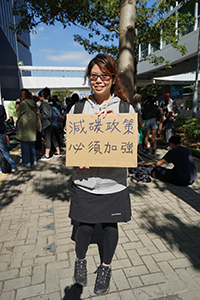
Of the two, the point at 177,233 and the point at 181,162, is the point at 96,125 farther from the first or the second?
the point at 181,162

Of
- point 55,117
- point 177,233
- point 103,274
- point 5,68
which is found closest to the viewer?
point 103,274

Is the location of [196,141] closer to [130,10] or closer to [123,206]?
[130,10]

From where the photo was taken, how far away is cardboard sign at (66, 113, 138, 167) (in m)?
1.80

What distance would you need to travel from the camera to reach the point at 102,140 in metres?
1.83

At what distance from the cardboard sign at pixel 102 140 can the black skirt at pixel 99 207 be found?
1.02 ft

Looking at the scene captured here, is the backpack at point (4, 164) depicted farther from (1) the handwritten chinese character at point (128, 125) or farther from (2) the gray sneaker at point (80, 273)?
(1) the handwritten chinese character at point (128, 125)

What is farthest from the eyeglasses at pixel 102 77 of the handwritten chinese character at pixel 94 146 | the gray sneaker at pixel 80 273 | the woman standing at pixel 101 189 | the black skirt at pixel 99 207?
the gray sneaker at pixel 80 273

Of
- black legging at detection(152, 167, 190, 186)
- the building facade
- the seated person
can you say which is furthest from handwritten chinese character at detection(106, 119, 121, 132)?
the building facade

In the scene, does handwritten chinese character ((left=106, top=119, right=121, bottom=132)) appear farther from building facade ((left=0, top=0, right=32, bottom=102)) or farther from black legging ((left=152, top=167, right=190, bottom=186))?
building facade ((left=0, top=0, right=32, bottom=102))

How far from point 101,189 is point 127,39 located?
3952mm

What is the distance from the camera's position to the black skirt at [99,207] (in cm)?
192

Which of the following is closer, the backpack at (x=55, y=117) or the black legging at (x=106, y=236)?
the black legging at (x=106, y=236)

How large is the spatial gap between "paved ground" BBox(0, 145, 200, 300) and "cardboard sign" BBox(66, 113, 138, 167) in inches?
49.0

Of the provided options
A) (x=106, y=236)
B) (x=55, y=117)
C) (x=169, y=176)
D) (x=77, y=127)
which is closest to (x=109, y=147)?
(x=77, y=127)
